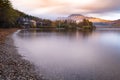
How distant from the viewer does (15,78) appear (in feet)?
43.6

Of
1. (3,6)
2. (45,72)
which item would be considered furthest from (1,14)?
(45,72)

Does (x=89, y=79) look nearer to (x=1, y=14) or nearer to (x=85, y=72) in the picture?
(x=85, y=72)

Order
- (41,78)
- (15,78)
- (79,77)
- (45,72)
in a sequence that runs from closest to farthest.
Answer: (15,78) → (41,78) → (79,77) → (45,72)

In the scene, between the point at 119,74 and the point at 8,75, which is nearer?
the point at 8,75

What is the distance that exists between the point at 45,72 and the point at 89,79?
441 cm

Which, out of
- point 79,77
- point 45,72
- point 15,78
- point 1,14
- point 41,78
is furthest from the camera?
point 1,14

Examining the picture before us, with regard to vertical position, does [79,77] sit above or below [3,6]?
below

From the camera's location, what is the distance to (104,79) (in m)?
16.5

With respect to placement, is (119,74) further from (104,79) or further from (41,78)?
(41,78)

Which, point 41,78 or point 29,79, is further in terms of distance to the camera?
point 41,78

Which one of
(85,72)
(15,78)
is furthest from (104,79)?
(15,78)

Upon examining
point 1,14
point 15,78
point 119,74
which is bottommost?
point 119,74

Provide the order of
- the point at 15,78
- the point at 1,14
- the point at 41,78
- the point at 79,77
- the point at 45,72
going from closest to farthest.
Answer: the point at 15,78, the point at 41,78, the point at 79,77, the point at 45,72, the point at 1,14

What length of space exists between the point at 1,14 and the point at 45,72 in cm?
7693
